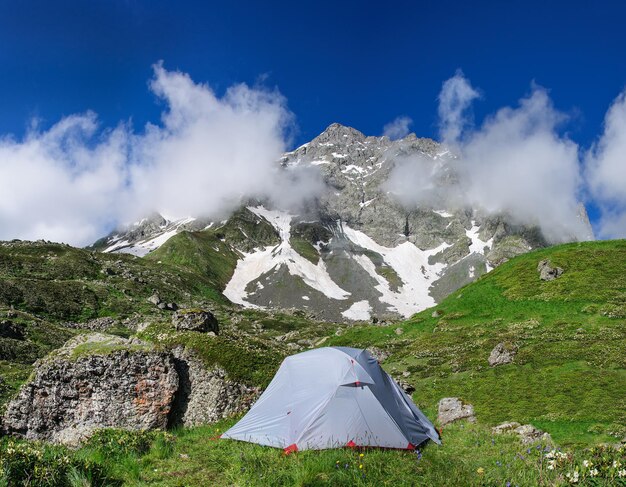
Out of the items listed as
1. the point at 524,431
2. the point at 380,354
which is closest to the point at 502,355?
the point at 380,354

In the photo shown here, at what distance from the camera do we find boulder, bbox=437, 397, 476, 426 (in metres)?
21.4

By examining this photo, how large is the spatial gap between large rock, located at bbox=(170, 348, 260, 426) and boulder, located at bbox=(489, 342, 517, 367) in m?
21.1

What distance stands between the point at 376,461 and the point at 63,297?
438 feet

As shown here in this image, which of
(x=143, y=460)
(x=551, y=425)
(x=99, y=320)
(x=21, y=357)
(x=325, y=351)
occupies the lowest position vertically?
(x=551, y=425)

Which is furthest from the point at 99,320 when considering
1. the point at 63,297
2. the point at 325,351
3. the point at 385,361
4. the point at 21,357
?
the point at 325,351

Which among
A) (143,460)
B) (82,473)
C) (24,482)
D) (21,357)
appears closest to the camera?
(24,482)

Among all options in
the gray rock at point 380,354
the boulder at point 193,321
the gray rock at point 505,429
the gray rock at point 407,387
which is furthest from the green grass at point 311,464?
the gray rock at point 380,354

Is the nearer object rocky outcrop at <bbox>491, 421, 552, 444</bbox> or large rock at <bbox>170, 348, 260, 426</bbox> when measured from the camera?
rocky outcrop at <bbox>491, 421, 552, 444</bbox>

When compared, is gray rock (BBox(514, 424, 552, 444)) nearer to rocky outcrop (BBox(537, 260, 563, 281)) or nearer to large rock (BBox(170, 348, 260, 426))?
large rock (BBox(170, 348, 260, 426))

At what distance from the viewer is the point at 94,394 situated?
733 inches

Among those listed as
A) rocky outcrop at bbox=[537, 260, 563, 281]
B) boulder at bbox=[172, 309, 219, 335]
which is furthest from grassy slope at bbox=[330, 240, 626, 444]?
boulder at bbox=[172, 309, 219, 335]

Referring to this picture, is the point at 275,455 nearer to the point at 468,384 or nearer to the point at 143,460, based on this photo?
the point at 143,460

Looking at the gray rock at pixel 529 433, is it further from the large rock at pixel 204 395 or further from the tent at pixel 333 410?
the large rock at pixel 204 395

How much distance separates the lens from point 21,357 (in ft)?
156
